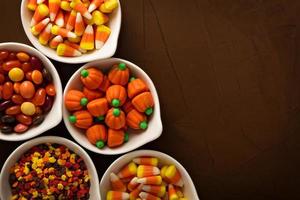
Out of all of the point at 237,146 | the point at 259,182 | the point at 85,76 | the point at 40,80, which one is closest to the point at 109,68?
the point at 85,76

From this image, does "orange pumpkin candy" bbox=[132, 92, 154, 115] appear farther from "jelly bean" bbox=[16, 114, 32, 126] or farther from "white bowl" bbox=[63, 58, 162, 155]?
"jelly bean" bbox=[16, 114, 32, 126]

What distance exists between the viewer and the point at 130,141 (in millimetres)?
1328

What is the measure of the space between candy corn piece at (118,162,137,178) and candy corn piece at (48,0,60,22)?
0.51 m

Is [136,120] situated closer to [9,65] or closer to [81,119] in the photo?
[81,119]

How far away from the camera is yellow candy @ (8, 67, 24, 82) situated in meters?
1.24

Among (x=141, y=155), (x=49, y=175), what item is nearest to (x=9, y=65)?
(x=49, y=175)

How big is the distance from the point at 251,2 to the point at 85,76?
624 millimetres

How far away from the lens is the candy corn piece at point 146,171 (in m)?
1.32

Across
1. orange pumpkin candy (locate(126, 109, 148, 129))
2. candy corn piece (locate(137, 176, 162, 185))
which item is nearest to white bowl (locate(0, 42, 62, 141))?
orange pumpkin candy (locate(126, 109, 148, 129))

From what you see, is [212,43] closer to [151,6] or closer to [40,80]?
[151,6]

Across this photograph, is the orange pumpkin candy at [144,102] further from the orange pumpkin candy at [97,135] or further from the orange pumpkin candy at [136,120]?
the orange pumpkin candy at [97,135]

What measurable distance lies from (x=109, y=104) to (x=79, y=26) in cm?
25

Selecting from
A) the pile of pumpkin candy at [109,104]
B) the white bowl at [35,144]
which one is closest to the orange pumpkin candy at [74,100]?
the pile of pumpkin candy at [109,104]

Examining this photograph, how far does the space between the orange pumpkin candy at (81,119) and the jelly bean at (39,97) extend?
0.32 ft
